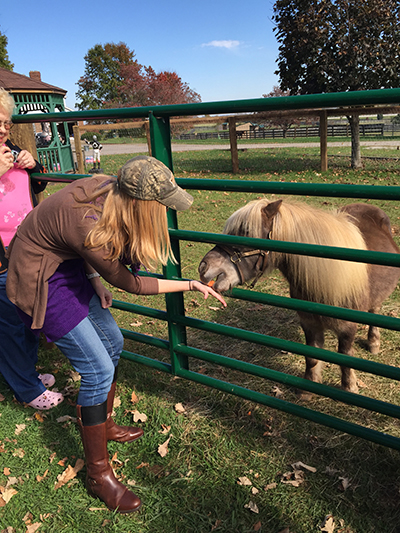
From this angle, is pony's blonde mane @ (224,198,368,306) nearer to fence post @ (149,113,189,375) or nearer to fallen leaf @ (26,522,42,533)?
fence post @ (149,113,189,375)

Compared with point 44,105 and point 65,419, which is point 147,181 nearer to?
point 65,419

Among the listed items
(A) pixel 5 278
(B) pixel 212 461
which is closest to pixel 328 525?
(B) pixel 212 461

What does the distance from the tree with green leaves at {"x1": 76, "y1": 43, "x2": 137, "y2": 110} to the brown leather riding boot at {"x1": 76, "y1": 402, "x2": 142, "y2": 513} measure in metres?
68.2

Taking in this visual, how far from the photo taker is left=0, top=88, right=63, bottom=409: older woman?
275 centimetres

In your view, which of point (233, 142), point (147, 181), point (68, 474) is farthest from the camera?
point (233, 142)

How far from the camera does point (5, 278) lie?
2.93m

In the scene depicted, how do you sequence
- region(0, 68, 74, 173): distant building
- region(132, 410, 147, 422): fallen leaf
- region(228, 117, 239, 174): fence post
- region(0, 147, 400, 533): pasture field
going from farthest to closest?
region(0, 68, 74, 173): distant building → region(228, 117, 239, 174): fence post → region(132, 410, 147, 422): fallen leaf → region(0, 147, 400, 533): pasture field

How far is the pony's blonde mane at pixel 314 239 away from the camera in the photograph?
8.61 ft

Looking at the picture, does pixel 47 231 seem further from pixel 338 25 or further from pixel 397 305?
pixel 338 25

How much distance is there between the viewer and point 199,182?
238 centimetres

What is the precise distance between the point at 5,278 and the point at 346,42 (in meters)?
15.0

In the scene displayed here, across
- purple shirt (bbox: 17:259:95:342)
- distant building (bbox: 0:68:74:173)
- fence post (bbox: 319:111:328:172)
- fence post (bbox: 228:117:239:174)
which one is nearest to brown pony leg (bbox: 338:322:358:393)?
purple shirt (bbox: 17:259:95:342)

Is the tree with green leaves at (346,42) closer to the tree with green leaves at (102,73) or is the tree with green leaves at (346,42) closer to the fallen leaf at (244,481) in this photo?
the fallen leaf at (244,481)

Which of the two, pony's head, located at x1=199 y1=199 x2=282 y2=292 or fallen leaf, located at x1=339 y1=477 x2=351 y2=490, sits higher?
pony's head, located at x1=199 y1=199 x2=282 y2=292
